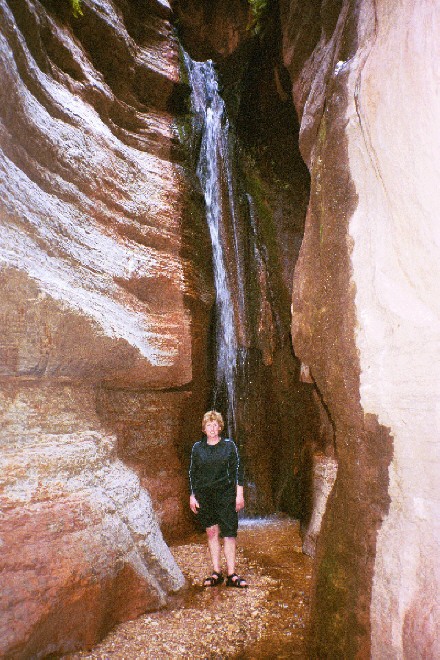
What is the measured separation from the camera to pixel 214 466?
5.01m

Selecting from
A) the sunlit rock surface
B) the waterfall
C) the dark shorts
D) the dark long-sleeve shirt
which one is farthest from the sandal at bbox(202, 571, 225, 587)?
the waterfall

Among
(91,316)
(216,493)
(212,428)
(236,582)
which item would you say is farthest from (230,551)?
(91,316)

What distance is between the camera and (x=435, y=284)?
8.95 ft

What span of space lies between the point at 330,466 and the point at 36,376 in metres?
4.05

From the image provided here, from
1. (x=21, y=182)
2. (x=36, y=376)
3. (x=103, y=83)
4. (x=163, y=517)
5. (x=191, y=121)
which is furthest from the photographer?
(x=191, y=121)

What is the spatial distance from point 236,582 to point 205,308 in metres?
4.82

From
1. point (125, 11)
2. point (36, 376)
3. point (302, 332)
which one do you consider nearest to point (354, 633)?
point (302, 332)

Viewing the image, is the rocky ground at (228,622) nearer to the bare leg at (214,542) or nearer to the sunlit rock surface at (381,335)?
the bare leg at (214,542)

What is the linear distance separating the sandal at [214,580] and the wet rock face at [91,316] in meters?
0.36

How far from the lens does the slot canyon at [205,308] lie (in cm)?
289

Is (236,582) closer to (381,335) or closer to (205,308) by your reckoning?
(381,335)

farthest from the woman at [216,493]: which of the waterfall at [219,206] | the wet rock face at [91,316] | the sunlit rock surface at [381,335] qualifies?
the waterfall at [219,206]

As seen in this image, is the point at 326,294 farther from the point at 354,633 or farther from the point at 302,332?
the point at 354,633

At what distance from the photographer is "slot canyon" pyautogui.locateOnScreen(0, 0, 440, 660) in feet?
9.47
